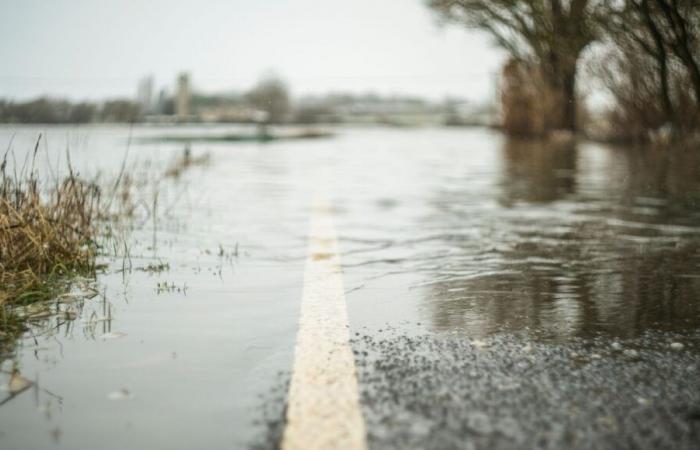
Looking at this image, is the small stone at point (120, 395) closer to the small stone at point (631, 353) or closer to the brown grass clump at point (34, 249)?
the brown grass clump at point (34, 249)

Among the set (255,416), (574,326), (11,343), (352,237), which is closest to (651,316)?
(574,326)

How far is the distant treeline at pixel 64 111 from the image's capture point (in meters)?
7.78

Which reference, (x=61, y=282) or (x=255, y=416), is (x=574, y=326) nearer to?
(x=255, y=416)

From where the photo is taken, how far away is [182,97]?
3441cm

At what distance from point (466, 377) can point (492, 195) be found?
936cm

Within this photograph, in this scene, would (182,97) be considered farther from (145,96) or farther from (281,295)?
(281,295)

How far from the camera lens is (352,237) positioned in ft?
26.0

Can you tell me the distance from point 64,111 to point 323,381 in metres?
7.65

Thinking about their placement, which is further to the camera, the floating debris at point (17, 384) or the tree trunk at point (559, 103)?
the tree trunk at point (559, 103)

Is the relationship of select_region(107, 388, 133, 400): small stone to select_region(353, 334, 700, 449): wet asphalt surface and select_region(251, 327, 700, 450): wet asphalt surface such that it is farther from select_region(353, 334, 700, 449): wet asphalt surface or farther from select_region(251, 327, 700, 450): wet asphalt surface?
select_region(353, 334, 700, 449): wet asphalt surface

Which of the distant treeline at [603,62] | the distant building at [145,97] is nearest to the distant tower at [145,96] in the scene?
the distant building at [145,97]

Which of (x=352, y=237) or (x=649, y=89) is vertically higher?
(x=649, y=89)

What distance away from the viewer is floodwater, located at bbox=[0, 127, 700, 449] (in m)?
3.04

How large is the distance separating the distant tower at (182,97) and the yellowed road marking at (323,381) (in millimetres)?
28077
